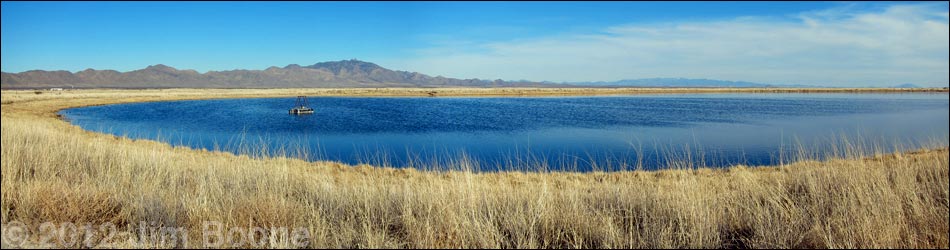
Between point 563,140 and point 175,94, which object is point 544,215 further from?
point 175,94

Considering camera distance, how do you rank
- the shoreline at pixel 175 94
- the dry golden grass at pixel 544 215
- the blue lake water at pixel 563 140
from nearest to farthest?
the dry golden grass at pixel 544 215 → the blue lake water at pixel 563 140 → the shoreline at pixel 175 94

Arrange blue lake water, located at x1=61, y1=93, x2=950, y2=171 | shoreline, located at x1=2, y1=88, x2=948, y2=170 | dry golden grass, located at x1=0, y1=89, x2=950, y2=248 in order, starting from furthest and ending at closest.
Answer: shoreline, located at x1=2, y1=88, x2=948, y2=170 < blue lake water, located at x1=61, y1=93, x2=950, y2=171 < dry golden grass, located at x1=0, y1=89, x2=950, y2=248

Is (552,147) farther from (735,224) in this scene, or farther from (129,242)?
(129,242)

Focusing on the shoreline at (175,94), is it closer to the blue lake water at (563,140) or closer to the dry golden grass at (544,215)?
the blue lake water at (563,140)

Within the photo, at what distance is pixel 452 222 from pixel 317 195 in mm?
2507

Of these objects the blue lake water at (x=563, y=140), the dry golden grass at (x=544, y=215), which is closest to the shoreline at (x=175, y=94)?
the blue lake water at (x=563, y=140)

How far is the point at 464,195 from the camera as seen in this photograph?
6.32 m

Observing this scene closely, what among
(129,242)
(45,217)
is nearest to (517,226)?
(129,242)

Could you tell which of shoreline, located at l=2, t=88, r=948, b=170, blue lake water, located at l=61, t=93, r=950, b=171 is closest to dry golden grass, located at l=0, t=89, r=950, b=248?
blue lake water, located at l=61, t=93, r=950, b=171

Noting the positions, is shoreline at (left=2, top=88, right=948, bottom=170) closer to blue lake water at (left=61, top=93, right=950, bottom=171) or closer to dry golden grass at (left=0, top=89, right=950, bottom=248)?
blue lake water at (left=61, top=93, right=950, bottom=171)

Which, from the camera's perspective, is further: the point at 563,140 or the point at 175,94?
the point at 175,94

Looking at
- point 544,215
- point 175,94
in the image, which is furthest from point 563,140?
point 175,94

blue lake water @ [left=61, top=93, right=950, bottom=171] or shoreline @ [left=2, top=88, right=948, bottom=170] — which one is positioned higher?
shoreline @ [left=2, top=88, right=948, bottom=170]

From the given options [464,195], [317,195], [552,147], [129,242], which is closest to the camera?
[129,242]
